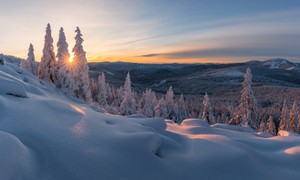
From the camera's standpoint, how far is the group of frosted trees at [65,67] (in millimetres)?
30531

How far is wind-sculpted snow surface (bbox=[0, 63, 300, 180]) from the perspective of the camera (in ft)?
22.4

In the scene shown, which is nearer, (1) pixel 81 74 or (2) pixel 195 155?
(2) pixel 195 155

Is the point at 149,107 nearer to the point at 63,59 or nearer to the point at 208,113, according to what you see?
the point at 208,113

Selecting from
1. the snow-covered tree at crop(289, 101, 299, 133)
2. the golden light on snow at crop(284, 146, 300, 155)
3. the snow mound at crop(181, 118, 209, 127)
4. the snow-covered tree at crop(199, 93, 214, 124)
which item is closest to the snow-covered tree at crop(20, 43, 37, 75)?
the snow-covered tree at crop(199, 93, 214, 124)

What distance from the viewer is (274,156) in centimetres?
1012

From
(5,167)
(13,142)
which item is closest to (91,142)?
(13,142)

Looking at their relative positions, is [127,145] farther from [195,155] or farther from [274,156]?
[274,156]

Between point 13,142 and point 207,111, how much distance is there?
5097 centimetres

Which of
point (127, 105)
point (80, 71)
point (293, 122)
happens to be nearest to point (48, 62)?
point (80, 71)

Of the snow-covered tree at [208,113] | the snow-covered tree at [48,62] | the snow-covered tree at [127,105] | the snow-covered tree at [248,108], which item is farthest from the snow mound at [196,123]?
the snow-covered tree at [208,113]

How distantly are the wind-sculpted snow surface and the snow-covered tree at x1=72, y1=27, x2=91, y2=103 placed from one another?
70.3 feet

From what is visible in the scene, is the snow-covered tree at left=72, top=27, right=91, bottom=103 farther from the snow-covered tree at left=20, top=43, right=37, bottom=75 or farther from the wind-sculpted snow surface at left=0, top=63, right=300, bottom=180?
the wind-sculpted snow surface at left=0, top=63, right=300, bottom=180

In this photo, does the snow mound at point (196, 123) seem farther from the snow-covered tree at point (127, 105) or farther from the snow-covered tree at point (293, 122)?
the snow-covered tree at point (293, 122)

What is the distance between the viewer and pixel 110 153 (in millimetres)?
7770
